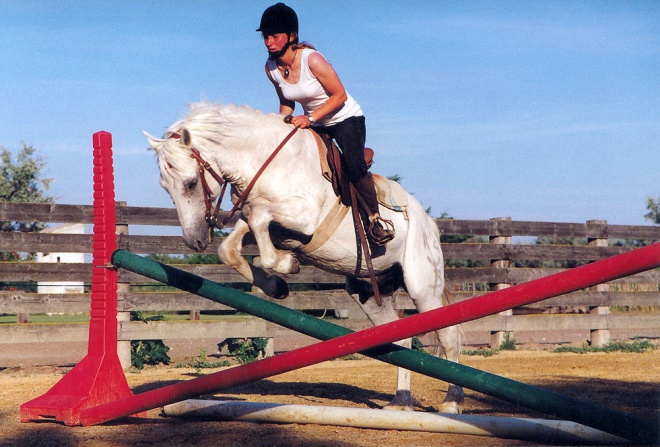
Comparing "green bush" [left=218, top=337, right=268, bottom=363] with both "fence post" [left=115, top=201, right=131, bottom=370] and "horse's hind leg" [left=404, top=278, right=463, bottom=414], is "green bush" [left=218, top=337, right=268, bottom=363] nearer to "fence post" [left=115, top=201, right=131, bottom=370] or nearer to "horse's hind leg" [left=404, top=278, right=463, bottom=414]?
"fence post" [left=115, top=201, right=131, bottom=370]

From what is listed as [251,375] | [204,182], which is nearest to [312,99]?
[204,182]

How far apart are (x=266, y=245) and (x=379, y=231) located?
81cm

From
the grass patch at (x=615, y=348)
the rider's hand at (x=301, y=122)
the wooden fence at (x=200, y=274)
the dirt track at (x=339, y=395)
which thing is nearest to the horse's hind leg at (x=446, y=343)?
the dirt track at (x=339, y=395)

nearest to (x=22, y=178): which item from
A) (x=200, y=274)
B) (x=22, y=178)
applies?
(x=22, y=178)

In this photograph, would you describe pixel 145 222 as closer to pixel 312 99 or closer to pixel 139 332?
pixel 139 332

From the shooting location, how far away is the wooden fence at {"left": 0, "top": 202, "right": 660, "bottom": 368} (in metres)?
8.23

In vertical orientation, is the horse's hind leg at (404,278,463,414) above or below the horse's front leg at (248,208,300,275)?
below

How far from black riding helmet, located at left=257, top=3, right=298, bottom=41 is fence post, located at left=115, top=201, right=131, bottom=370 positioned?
171 inches

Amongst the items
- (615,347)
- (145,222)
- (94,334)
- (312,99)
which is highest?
(312,99)

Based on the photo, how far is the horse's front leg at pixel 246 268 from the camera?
14.4 feet

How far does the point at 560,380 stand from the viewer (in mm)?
6887

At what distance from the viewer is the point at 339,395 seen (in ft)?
20.2

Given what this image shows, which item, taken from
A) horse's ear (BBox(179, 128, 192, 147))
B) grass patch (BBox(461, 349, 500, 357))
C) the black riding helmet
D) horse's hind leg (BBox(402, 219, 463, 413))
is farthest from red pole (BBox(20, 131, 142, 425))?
grass patch (BBox(461, 349, 500, 357))

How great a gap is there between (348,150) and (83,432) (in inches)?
85.0
